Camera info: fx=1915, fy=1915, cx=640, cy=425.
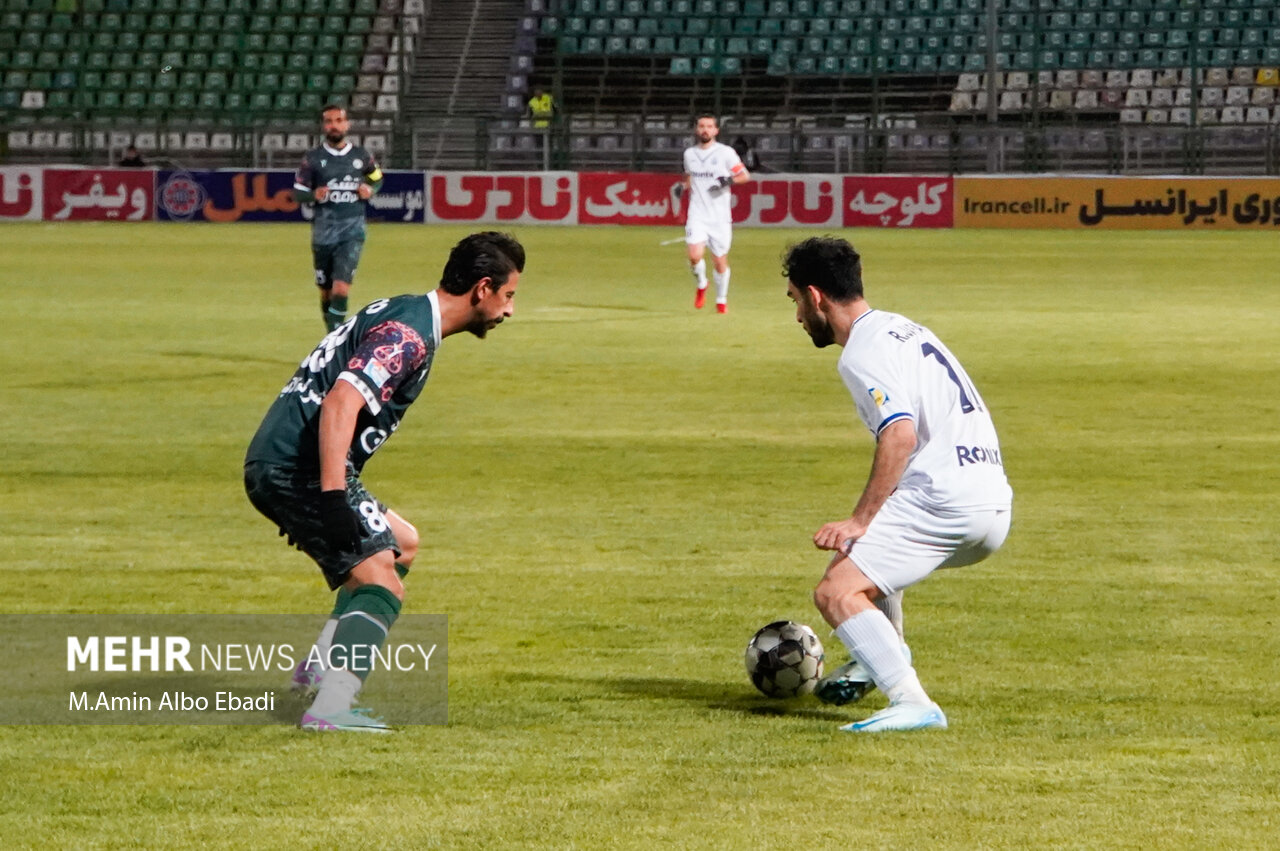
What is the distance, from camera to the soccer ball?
686 cm

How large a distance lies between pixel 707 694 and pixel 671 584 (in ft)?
6.63

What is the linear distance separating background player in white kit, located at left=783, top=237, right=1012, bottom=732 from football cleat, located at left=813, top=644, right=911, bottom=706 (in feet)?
1.34

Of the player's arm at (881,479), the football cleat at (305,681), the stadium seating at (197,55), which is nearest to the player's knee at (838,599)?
the player's arm at (881,479)

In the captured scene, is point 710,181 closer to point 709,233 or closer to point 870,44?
point 709,233

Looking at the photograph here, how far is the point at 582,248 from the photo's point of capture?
3588 centimetres

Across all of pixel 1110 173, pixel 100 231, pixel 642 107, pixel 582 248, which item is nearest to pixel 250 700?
pixel 582 248

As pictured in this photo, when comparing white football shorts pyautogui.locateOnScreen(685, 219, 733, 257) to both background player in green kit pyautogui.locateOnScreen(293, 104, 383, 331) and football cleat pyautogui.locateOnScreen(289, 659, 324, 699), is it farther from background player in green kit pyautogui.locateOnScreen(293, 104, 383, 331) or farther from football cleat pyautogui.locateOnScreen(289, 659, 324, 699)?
football cleat pyautogui.locateOnScreen(289, 659, 324, 699)

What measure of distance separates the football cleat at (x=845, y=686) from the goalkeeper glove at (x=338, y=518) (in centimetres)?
192

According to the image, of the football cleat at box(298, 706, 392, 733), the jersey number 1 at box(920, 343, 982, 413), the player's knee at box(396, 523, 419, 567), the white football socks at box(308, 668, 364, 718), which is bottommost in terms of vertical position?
the football cleat at box(298, 706, 392, 733)

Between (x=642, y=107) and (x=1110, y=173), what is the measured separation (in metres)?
12.0

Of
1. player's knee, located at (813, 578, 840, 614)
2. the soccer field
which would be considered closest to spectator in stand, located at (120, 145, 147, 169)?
the soccer field

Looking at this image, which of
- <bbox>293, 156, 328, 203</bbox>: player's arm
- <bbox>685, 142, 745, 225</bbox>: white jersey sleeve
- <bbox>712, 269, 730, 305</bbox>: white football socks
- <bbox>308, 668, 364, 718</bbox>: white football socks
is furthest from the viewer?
<bbox>685, 142, 745, 225</bbox>: white jersey sleeve

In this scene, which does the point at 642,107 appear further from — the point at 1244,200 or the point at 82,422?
the point at 82,422

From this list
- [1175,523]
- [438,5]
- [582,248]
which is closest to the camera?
[1175,523]
